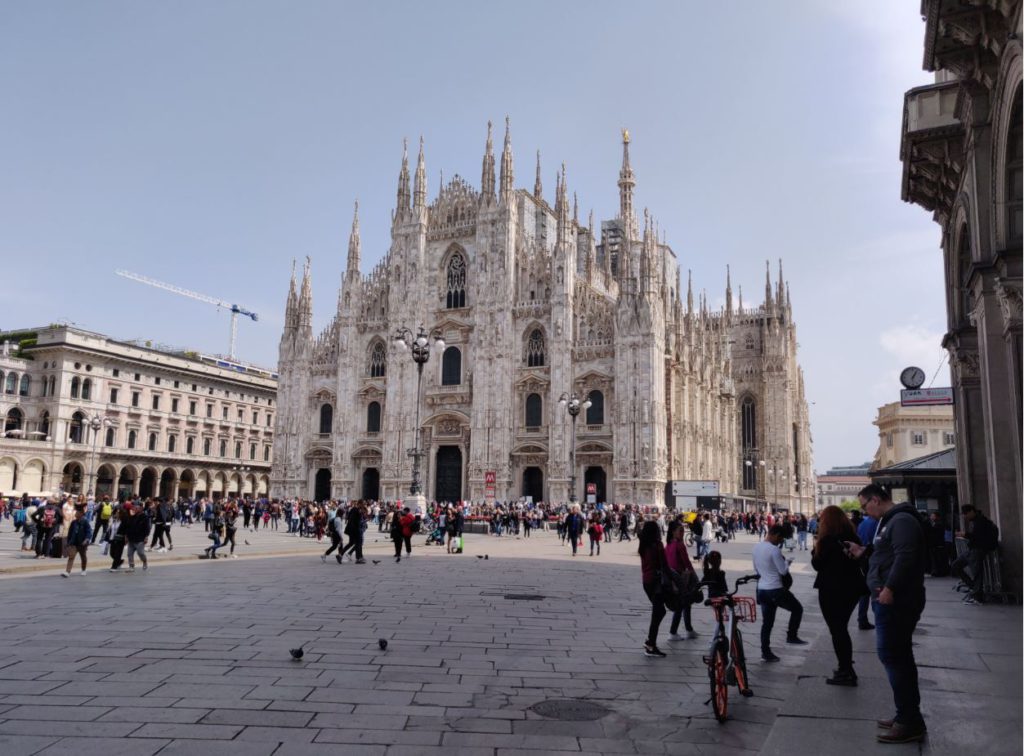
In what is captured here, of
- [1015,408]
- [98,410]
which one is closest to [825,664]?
[1015,408]

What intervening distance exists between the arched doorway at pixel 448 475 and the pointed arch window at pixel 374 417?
472 centimetres

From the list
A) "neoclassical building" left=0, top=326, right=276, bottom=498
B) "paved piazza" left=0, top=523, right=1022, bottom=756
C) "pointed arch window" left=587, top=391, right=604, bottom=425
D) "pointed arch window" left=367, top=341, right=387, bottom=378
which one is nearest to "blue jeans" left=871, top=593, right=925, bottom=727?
"paved piazza" left=0, top=523, right=1022, bottom=756

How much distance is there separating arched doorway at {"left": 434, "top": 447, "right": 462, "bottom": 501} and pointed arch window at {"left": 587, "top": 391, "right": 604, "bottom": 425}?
27.9 ft

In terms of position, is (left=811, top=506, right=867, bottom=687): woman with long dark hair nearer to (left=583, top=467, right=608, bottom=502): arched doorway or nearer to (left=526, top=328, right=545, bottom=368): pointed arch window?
(left=583, top=467, right=608, bottom=502): arched doorway

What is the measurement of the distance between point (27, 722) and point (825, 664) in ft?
21.4

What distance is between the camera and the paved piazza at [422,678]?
507 centimetres

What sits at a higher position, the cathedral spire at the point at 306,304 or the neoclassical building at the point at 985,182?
the cathedral spire at the point at 306,304

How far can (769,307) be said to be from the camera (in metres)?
73.1

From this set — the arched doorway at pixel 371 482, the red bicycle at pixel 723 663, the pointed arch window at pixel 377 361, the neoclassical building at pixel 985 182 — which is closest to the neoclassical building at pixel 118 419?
Answer: the arched doorway at pixel 371 482

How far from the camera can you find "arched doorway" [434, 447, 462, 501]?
1893 inches

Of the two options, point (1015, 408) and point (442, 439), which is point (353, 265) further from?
point (1015, 408)

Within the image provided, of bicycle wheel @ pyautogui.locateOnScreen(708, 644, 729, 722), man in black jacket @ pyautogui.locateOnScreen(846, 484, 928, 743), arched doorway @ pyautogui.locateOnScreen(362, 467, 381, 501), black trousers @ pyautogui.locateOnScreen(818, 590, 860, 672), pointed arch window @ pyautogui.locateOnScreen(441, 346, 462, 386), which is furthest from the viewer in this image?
arched doorway @ pyautogui.locateOnScreen(362, 467, 381, 501)

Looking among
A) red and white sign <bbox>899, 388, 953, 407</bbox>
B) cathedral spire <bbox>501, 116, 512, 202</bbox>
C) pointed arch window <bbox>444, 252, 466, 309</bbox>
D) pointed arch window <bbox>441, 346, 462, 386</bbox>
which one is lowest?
red and white sign <bbox>899, 388, 953, 407</bbox>

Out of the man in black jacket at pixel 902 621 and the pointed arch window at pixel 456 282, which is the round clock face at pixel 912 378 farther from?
the pointed arch window at pixel 456 282
